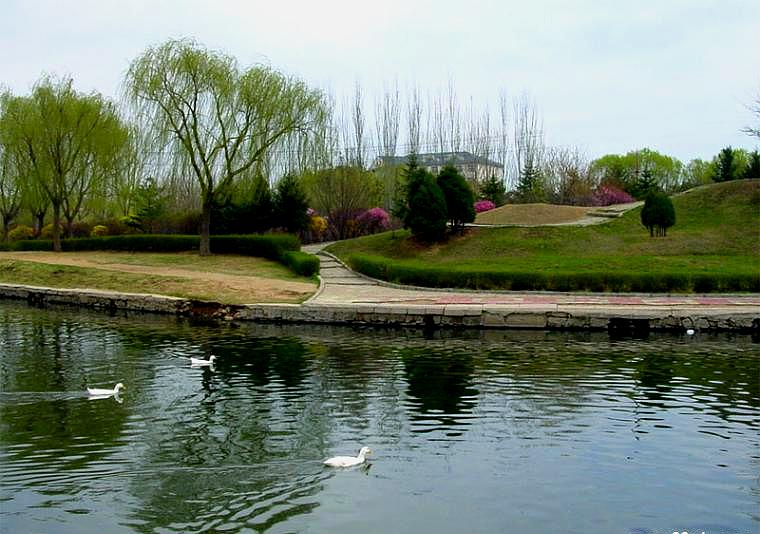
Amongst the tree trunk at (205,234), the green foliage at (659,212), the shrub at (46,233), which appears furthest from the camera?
the shrub at (46,233)

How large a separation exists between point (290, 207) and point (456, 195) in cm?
837

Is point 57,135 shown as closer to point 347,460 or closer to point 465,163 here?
point 465,163

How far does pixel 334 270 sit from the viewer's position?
28953mm

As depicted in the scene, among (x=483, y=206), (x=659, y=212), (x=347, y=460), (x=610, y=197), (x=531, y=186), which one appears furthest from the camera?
(x=531, y=186)

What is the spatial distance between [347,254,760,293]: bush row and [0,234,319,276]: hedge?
5.98 meters

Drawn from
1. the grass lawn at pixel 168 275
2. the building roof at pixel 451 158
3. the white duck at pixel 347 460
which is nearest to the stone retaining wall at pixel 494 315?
the grass lawn at pixel 168 275

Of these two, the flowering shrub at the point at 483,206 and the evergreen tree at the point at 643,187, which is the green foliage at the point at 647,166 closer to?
the evergreen tree at the point at 643,187

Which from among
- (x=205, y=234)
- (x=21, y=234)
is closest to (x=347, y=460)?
(x=205, y=234)

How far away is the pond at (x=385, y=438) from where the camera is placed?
689 cm

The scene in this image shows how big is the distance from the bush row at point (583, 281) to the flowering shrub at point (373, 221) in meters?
18.7

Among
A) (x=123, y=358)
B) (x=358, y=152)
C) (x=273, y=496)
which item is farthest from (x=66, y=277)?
(x=358, y=152)

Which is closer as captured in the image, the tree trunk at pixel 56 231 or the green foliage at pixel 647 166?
the tree trunk at pixel 56 231

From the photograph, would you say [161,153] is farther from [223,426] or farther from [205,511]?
[205,511]

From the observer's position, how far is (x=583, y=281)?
70.0ft
